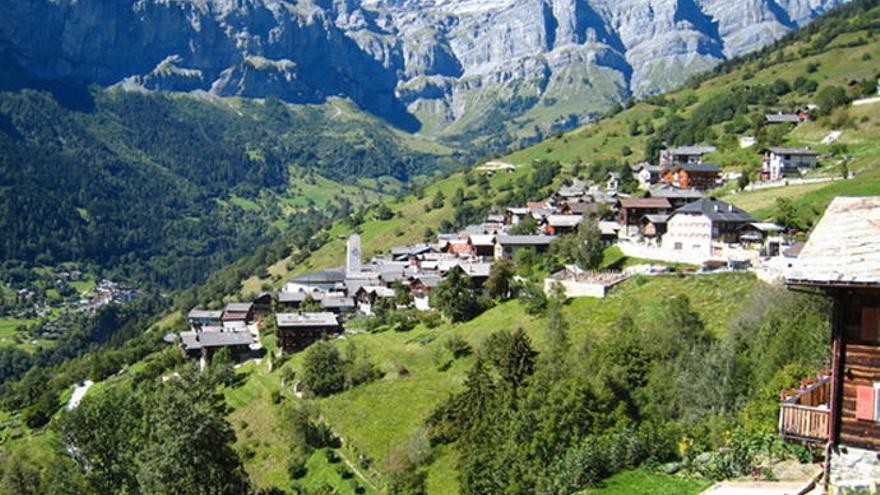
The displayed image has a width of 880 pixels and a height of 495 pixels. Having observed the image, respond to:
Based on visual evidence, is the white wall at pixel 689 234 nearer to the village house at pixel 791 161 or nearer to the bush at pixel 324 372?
the village house at pixel 791 161

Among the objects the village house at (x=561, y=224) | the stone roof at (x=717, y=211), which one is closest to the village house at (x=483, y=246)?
the village house at (x=561, y=224)

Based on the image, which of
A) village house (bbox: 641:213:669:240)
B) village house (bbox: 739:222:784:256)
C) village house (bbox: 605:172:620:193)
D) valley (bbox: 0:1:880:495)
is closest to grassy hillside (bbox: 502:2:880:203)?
valley (bbox: 0:1:880:495)

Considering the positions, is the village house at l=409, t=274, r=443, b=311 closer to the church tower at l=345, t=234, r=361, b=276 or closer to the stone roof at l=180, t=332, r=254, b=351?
the stone roof at l=180, t=332, r=254, b=351

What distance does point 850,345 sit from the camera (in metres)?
18.7

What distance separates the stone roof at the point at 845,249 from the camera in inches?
708

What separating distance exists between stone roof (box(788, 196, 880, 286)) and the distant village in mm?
38250

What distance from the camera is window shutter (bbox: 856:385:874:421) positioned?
18.2 m

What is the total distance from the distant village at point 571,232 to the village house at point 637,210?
131mm

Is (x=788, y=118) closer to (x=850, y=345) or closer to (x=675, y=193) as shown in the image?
(x=675, y=193)

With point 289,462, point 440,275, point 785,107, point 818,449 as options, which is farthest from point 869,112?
point 818,449

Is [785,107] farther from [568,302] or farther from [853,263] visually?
[853,263]

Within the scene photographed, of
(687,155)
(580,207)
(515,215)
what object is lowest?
(515,215)

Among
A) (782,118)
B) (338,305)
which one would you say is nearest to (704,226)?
(338,305)

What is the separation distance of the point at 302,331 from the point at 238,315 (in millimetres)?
45075
